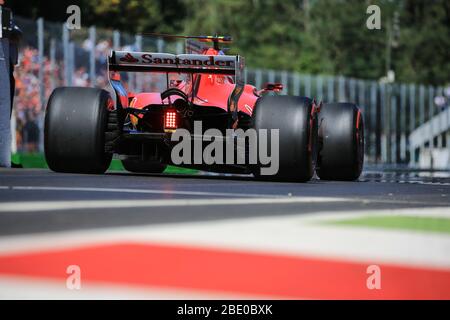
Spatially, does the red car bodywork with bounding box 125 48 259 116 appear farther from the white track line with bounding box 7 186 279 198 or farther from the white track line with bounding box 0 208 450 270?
the white track line with bounding box 0 208 450 270

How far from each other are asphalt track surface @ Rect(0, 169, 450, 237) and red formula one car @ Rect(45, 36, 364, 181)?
611mm

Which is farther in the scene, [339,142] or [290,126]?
[339,142]

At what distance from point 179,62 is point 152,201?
4.08m

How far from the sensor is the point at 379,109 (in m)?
42.3

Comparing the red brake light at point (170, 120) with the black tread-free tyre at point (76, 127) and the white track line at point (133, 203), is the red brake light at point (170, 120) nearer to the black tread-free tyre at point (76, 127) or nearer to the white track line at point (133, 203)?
the black tread-free tyre at point (76, 127)

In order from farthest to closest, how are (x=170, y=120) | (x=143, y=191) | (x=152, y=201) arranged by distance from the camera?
(x=170, y=120)
(x=143, y=191)
(x=152, y=201)

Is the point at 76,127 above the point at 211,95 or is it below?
below

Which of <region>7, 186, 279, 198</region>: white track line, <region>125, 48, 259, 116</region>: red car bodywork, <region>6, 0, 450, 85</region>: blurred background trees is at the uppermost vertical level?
<region>6, 0, 450, 85</region>: blurred background trees

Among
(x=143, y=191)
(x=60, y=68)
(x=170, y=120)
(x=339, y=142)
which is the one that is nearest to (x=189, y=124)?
(x=170, y=120)

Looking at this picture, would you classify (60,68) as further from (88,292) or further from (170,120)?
(88,292)

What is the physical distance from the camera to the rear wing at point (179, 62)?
34.9ft

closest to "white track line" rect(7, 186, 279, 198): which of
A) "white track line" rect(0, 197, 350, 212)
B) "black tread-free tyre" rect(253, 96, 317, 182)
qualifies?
"white track line" rect(0, 197, 350, 212)

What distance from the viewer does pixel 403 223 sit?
19.1 ft

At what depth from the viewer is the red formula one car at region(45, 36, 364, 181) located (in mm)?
10336
